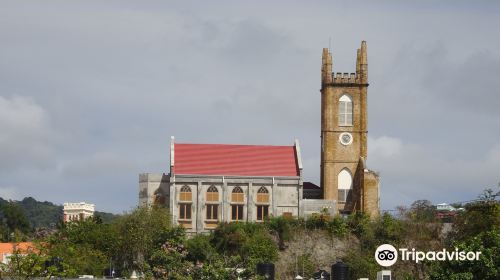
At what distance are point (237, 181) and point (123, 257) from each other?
532 inches

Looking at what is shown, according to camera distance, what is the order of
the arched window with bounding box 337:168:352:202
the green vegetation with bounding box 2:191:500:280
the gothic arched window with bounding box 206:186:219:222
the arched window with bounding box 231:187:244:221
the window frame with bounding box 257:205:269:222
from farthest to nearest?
the arched window with bounding box 337:168:352:202 < the window frame with bounding box 257:205:269:222 < the arched window with bounding box 231:187:244:221 < the gothic arched window with bounding box 206:186:219:222 < the green vegetation with bounding box 2:191:500:280

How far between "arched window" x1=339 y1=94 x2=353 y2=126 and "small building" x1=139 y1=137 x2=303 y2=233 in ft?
21.5

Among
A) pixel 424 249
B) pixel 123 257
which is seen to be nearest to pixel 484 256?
pixel 424 249

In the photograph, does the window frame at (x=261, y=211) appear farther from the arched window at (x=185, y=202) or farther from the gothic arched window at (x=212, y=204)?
the arched window at (x=185, y=202)

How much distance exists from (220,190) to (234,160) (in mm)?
3680

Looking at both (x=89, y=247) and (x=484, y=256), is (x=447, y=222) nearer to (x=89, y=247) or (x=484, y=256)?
(x=89, y=247)

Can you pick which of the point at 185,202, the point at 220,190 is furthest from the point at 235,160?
the point at 185,202

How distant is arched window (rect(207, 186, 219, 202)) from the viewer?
107938mm

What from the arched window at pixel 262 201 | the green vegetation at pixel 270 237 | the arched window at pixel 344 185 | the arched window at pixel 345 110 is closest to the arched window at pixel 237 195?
the arched window at pixel 262 201

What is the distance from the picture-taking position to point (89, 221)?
11000cm

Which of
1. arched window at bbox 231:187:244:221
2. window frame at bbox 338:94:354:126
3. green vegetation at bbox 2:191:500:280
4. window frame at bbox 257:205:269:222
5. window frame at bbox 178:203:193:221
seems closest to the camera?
green vegetation at bbox 2:191:500:280

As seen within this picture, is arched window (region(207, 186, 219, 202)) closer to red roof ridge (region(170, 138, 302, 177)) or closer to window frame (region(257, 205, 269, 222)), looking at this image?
red roof ridge (region(170, 138, 302, 177))

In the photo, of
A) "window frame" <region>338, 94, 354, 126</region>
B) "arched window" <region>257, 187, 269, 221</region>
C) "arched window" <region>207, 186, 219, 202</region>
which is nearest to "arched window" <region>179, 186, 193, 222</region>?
"arched window" <region>207, 186, 219, 202</region>

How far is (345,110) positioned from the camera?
370ft
